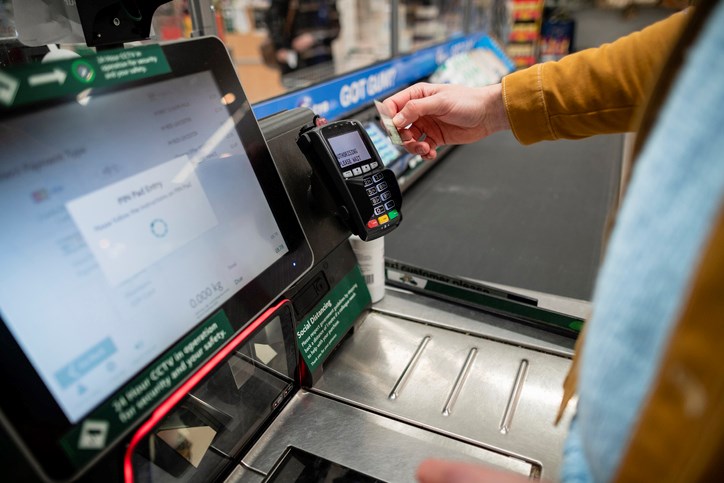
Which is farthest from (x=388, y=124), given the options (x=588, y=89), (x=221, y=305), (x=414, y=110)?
(x=221, y=305)

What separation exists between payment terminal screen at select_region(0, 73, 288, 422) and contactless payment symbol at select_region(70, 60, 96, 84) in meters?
0.02

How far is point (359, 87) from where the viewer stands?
155 centimetres

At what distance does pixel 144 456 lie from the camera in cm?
55

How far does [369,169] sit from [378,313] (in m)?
0.33

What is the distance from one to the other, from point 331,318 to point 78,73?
0.49 m

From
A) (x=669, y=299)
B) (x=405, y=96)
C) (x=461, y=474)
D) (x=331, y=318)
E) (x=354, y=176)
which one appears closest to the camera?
(x=669, y=299)

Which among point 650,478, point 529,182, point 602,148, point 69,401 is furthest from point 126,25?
point 602,148

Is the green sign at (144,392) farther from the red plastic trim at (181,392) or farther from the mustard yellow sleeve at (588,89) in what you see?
the mustard yellow sleeve at (588,89)

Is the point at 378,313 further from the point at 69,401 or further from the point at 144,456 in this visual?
the point at 69,401

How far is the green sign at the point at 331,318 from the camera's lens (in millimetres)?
734

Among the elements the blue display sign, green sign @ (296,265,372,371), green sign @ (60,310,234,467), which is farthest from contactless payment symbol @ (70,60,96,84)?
the blue display sign

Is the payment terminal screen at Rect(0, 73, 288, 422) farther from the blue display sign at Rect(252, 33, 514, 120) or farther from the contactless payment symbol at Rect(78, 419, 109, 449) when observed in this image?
the blue display sign at Rect(252, 33, 514, 120)

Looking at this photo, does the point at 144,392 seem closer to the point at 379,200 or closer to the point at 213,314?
the point at 213,314

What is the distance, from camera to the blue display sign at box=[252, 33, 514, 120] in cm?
120
